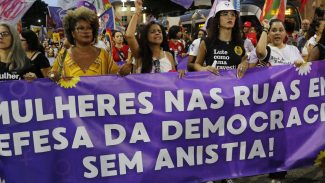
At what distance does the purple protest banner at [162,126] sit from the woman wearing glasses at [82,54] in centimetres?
20

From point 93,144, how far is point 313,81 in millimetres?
2259

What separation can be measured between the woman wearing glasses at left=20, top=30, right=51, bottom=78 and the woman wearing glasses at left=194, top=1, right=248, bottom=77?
1639mm

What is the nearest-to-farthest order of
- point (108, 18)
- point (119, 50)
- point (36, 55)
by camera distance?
point (36, 55) → point (119, 50) → point (108, 18)

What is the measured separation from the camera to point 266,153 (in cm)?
395

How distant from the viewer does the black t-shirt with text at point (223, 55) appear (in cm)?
411

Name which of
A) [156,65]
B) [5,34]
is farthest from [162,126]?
[5,34]

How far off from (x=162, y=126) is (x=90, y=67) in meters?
0.87

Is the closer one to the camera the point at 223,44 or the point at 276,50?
the point at 223,44

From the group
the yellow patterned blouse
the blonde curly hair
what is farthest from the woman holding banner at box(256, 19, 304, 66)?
the blonde curly hair

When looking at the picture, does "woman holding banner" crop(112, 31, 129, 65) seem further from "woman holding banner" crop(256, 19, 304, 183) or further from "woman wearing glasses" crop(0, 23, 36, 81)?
"woman holding banner" crop(256, 19, 304, 183)

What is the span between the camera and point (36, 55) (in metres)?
4.62

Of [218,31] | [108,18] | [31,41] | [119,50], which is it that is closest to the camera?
[218,31]

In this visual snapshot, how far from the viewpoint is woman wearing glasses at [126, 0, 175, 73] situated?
4164 mm

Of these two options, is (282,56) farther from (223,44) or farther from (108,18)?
(108,18)
